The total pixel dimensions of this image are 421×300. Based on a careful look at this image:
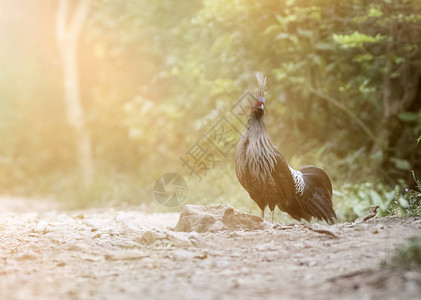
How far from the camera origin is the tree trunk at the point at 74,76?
52.7ft

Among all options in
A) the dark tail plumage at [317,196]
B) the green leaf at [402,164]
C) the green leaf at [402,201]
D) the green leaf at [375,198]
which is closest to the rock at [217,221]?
the dark tail plumage at [317,196]

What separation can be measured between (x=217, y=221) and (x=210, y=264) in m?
1.38

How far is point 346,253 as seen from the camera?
366 cm

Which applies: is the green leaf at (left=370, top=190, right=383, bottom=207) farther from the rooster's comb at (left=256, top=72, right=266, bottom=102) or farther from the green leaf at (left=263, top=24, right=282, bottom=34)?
the green leaf at (left=263, top=24, right=282, bottom=34)

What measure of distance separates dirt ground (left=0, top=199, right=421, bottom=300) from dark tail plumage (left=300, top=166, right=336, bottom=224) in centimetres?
114

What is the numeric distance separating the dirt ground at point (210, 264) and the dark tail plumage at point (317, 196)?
3.73 ft

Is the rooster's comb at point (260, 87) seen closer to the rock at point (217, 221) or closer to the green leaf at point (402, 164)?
the rock at point (217, 221)

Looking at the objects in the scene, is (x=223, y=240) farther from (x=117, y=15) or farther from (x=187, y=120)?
(x=117, y=15)

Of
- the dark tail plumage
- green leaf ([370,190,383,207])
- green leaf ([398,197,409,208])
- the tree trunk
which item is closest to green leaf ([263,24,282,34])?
green leaf ([370,190,383,207])

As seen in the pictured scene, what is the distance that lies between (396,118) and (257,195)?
4623 millimetres

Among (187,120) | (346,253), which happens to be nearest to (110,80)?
(187,120)

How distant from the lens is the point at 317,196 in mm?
6070

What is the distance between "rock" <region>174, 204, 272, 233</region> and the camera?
16.3 ft

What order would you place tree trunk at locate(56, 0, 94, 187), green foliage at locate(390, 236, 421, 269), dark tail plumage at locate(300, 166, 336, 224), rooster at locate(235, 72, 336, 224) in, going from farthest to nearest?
tree trunk at locate(56, 0, 94, 187)
dark tail plumage at locate(300, 166, 336, 224)
rooster at locate(235, 72, 336, 224)
green foliage at locate(390, 236, 421, 269)
